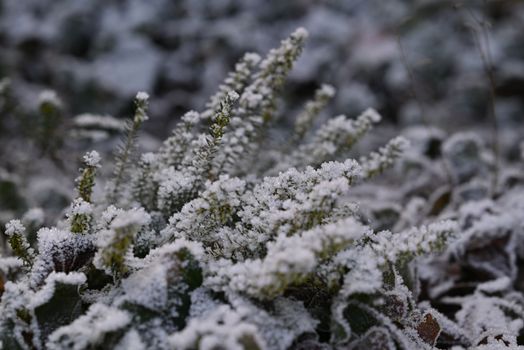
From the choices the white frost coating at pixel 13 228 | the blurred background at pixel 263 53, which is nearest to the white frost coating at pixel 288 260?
the white frost coating at pixel 13 228

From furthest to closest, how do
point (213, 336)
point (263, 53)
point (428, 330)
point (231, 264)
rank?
1. point (263, 53)
2. point (428, 330)
3. point (231, 264)
4. point (213, 336)

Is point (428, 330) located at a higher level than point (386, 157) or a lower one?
lower

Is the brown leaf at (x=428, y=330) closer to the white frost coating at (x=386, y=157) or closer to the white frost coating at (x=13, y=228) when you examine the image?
the white frost coating at (x=386, y=157)

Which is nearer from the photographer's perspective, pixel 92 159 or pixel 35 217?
pixel 92 159

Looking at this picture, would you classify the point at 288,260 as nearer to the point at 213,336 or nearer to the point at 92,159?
the point at 213,336

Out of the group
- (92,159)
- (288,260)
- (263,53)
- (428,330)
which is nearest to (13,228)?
(92,159)

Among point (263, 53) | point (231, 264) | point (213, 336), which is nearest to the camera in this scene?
point (213, 336)

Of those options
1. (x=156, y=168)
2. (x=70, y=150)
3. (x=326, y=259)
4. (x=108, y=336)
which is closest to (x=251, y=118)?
(x=156, y=168)
